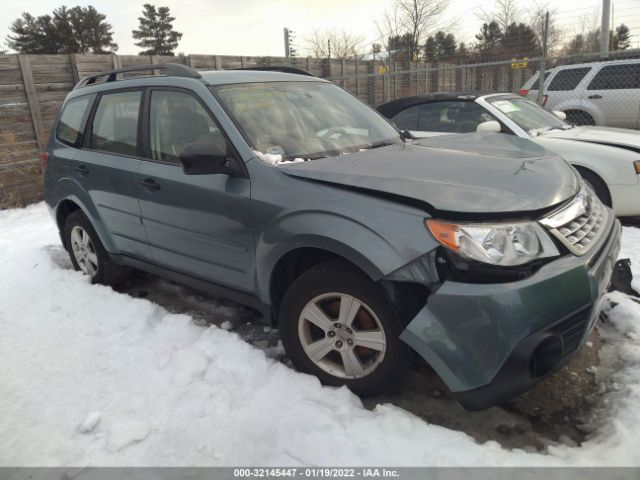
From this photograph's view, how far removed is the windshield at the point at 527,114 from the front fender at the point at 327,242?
414cm

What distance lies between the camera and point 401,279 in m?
2.15

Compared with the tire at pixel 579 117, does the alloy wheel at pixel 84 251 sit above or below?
below

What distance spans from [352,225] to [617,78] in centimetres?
963

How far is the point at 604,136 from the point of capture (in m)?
5.48

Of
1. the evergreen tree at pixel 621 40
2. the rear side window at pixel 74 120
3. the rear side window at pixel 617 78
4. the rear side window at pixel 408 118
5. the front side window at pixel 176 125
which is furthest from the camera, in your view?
the evergreen tree at pixel 621 40

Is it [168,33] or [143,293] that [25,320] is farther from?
[168,33]

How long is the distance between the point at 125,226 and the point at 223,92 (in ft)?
4.53

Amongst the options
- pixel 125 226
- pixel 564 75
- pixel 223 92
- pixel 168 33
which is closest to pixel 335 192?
pixel 223 92

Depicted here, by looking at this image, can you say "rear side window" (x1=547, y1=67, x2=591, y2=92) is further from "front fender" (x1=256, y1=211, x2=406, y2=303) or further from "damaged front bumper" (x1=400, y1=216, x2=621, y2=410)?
"front fender" (x1=256, y1=211, x2=406, y2=303)

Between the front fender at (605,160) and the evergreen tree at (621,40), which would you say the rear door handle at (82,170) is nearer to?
the front fender at (605,160)

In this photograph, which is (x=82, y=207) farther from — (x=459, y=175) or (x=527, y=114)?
(x=527, y=114)

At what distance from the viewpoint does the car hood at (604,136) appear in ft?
17.0

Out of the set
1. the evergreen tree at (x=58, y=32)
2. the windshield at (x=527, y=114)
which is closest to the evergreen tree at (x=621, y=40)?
the windshield at (x=527, y=114)

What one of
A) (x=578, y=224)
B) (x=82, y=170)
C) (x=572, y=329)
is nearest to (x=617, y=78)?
(x=578, y=224)
